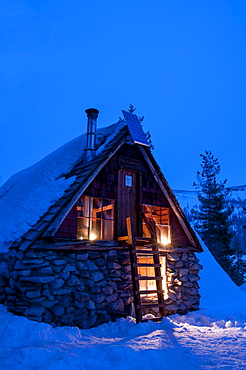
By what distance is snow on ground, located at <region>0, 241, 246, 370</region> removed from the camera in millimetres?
5852

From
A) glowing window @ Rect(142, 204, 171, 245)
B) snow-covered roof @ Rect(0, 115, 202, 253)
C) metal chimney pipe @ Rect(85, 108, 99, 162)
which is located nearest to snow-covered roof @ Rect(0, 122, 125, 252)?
snow-covered roof @ Rect(0, 115, 202, 253)

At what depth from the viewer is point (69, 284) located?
8.99m

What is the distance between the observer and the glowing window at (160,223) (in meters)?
12.2

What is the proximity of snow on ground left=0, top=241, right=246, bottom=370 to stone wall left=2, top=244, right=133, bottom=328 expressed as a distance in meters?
0.35

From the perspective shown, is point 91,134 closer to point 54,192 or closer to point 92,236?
point 54,192

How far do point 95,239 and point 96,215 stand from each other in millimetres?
982

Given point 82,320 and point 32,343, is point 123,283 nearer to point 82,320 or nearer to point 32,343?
point 82,320

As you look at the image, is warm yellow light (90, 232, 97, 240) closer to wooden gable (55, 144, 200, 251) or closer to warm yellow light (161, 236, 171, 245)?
wooden gable (55, 144, 200, 251)

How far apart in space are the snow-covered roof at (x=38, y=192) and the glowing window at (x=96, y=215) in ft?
3.06

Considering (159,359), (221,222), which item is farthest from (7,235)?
(221,222)

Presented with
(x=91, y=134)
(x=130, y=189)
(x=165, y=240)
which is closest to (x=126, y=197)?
(x=130, y=189)

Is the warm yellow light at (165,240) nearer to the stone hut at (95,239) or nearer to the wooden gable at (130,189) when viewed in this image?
the stone hut at (95,239)

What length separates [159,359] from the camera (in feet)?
20.2

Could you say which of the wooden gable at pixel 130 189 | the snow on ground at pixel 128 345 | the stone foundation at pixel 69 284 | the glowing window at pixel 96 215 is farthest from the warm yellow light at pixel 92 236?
the snow on ground at pixel 128 345
